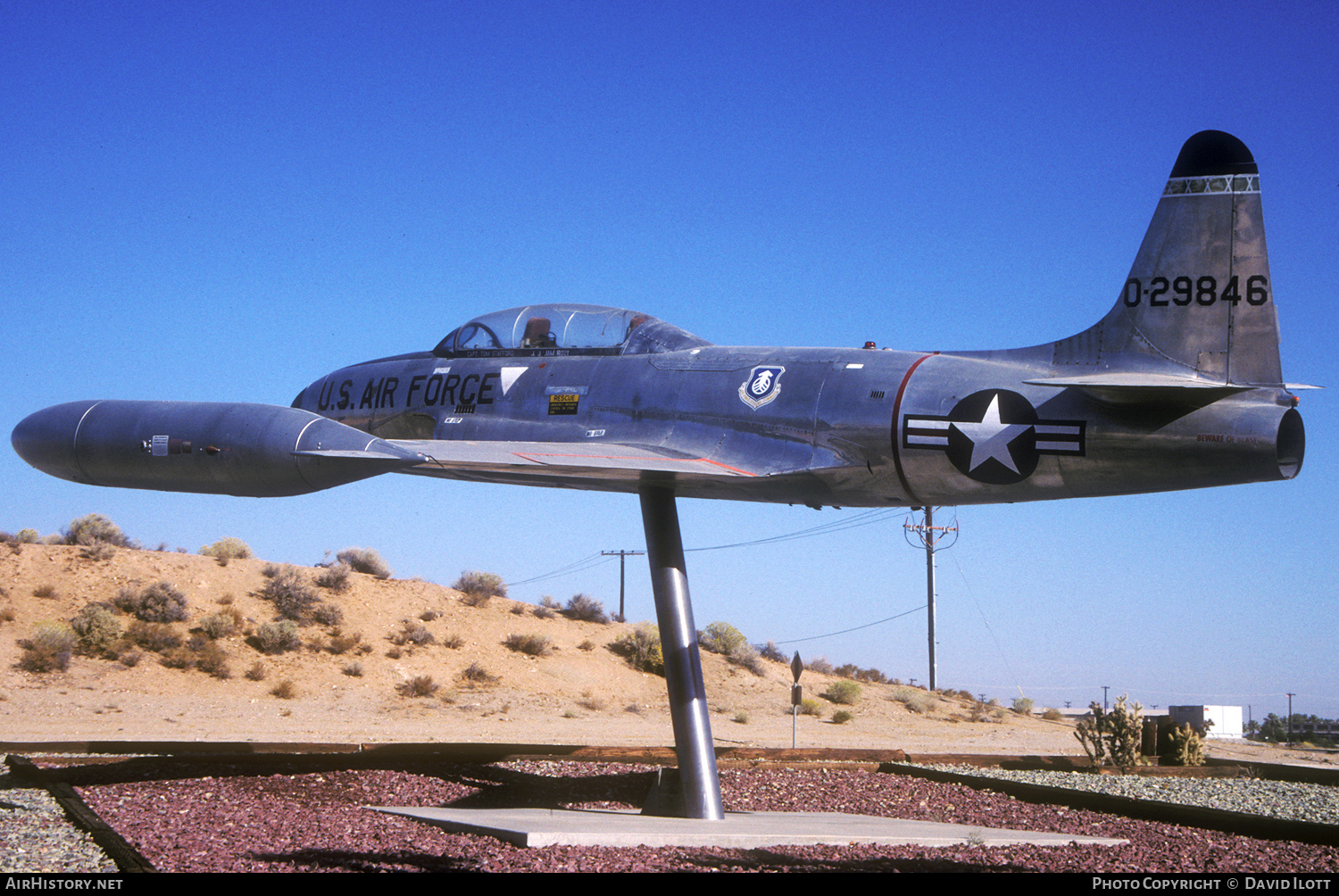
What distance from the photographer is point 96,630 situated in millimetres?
36781

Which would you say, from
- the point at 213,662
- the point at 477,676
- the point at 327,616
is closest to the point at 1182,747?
the point at 477,676

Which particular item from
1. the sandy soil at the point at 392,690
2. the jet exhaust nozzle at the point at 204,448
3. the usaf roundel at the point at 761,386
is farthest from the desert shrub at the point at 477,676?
the usaf roundel at the point at 761,386

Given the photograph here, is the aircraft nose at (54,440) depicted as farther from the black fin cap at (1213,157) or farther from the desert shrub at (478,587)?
the desert shrub at (478,587)

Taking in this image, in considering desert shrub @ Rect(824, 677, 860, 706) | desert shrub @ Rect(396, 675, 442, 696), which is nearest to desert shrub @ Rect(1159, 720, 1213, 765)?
desert shrub @ Rect(824, 677, 860, 706)

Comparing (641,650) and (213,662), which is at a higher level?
(213,662)

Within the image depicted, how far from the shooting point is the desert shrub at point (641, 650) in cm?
4522

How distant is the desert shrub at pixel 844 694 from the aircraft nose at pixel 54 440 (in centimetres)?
3837

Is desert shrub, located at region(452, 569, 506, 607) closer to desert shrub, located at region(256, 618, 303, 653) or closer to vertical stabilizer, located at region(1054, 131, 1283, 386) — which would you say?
desert shrub, located at region(256, 618, 303, 653)

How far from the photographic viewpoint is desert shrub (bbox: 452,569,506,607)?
48.7 m

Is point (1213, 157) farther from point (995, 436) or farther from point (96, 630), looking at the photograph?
point (96, 630)

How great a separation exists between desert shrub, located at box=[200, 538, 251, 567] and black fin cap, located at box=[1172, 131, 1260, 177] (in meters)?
43.7

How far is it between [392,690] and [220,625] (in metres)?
6.84
